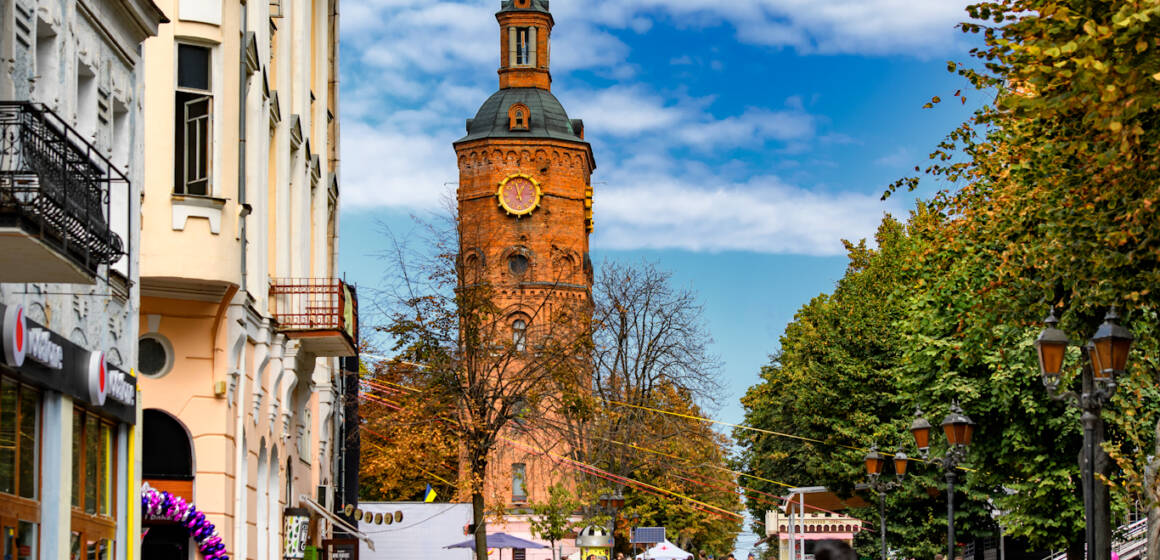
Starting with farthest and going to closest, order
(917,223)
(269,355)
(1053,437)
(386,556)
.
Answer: (917,223)
(386,556)
(1053,437)
(269,355)

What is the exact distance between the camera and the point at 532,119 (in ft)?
307

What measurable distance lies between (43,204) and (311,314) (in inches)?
622

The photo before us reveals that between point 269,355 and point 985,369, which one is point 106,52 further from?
point 985,369

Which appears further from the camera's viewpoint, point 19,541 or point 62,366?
point 62,366

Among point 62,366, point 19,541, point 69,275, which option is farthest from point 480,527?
point 69,275

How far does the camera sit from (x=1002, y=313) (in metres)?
22.7

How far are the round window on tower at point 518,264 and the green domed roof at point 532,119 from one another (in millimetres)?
6738

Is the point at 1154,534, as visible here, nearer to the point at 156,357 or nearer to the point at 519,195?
the point at 156,357

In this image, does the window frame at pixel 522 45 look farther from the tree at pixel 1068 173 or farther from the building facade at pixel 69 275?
the building facade at pixel 69 275

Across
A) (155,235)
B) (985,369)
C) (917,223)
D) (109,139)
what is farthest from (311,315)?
(917,223)

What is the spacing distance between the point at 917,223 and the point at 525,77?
4126 centimetres

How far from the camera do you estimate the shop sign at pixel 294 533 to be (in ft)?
93.5

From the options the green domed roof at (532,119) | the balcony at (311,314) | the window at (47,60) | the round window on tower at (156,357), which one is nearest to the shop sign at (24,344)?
the window at (47,60)

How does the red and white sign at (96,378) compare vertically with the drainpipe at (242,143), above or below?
below
